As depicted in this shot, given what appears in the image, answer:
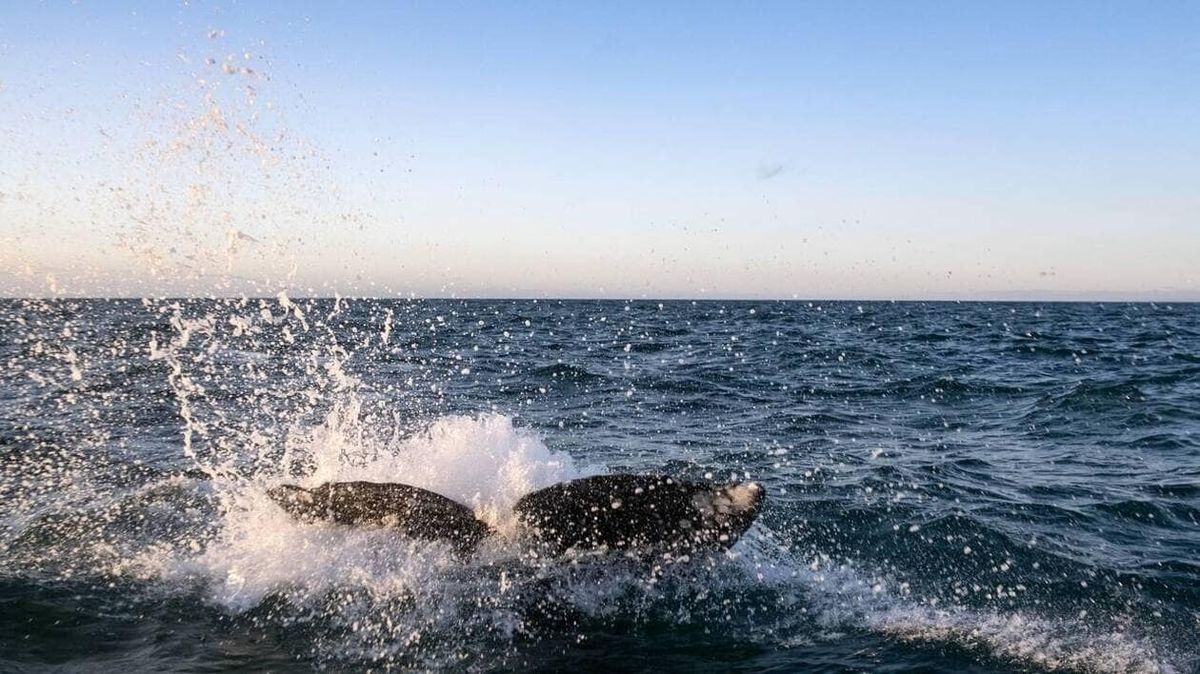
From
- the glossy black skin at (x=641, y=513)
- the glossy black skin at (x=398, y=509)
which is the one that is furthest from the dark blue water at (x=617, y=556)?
the glossy black skin at (x=641, y=513)

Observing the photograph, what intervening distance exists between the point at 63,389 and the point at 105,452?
371 inches

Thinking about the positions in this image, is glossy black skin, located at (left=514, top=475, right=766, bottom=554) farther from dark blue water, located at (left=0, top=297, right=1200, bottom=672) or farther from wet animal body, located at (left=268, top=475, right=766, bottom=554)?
dark blue water, located at (left=0, top=297, right=1200, bottom=672)

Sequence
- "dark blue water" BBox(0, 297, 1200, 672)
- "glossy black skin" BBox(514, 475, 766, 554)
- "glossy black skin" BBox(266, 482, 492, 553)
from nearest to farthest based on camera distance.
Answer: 1. "dark blue water" BBox(0, 297, 1200, 672)
2. "glossy black skin" BBox(514, 475, 766, 554)
3. "glossy black skin" BBox(266, 482, 492, 553)

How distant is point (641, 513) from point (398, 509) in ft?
7.50

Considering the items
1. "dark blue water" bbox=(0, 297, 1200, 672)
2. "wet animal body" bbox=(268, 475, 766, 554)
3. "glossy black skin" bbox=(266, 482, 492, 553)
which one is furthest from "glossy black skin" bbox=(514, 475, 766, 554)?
"glossy black skin" bbox=(266, 482, 492, 553)

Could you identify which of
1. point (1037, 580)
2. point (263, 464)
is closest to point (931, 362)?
point (1037, 580)

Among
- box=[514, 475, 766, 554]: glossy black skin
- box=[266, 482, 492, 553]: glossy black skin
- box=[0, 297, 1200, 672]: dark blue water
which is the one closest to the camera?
box=[0, 297, 1200, 672]: dark blue water

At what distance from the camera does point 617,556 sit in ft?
23.7

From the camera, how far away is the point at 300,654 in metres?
6.10

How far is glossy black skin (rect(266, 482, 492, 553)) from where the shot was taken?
723 centimetres

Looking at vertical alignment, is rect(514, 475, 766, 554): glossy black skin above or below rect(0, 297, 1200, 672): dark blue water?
above

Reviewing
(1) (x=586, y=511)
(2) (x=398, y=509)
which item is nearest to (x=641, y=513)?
(1) (x=586, y=511)

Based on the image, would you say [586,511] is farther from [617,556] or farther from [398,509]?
[398,509]

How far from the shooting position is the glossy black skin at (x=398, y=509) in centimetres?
723
